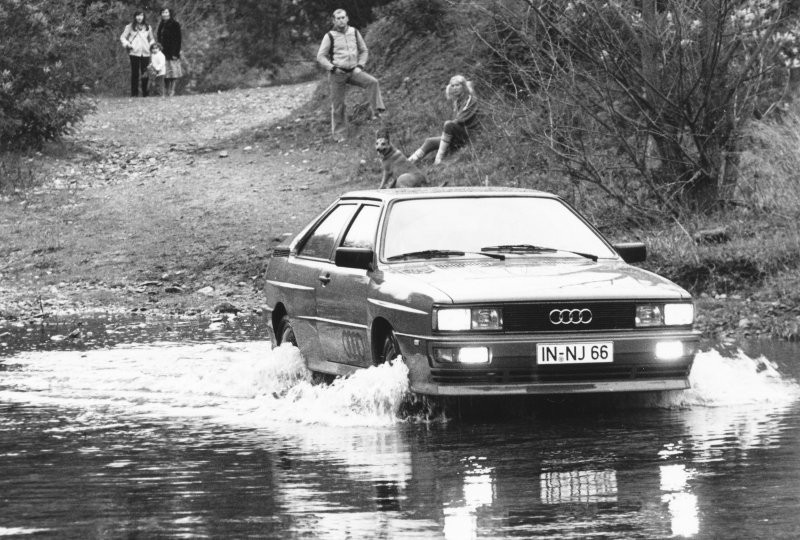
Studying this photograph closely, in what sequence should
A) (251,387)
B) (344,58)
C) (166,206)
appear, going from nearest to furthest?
(251,387)
(166,206)
(344,58)

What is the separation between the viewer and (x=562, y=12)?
56.9ft

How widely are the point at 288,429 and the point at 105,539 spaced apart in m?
3.13

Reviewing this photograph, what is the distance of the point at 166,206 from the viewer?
24750 millimetres

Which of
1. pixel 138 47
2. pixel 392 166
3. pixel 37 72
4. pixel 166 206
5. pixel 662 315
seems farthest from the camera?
pixel 138 47

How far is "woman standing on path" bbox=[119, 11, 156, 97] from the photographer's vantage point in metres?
39.5

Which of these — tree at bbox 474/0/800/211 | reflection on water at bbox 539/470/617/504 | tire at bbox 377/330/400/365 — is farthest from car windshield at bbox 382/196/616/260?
tree at bbox 474/0/800/211

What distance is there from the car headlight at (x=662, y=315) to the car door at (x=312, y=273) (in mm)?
2281

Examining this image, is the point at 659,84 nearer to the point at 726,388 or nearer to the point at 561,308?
the point at 726,388

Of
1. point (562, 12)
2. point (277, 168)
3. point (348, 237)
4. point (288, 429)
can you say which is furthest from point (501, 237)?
point (277, 168)

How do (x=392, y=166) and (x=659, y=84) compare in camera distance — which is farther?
(x=392, y=166)

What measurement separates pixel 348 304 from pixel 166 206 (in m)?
15.0

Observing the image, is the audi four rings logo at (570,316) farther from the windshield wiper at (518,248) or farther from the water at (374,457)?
the windshield wiper at (518,248)

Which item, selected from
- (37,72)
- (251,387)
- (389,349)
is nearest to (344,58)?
(37,72)

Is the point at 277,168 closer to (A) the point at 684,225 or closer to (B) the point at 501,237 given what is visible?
(A) the point at 684,225
